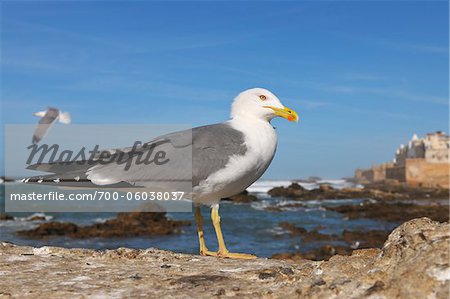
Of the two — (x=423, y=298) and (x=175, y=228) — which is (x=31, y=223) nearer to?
(x=175, y=228)

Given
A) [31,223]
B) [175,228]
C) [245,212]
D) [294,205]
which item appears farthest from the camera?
[294,205]

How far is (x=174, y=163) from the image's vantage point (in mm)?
4930

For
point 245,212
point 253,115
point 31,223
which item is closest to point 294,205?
point 245,212

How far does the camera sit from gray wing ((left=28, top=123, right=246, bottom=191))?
186 inches

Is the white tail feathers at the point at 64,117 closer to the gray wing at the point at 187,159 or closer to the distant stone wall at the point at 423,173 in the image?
the gray wing at the point at 187,159

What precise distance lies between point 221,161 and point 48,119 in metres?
8.26

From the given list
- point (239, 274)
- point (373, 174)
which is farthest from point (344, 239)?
point (373, 174)

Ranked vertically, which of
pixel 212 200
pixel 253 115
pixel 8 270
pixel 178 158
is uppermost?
pixel 253 115

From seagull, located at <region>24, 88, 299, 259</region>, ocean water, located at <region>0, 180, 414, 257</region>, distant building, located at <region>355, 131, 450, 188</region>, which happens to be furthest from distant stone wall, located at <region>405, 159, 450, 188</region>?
seagull, located at <region>24, 88, 299, 259</region>

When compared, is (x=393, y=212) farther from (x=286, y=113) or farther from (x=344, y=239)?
(x=286, y=113)

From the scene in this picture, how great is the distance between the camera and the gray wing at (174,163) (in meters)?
4.73

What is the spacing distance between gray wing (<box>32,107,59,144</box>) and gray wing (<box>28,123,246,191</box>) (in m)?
6.13

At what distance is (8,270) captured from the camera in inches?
138

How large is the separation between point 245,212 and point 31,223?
497 inches
